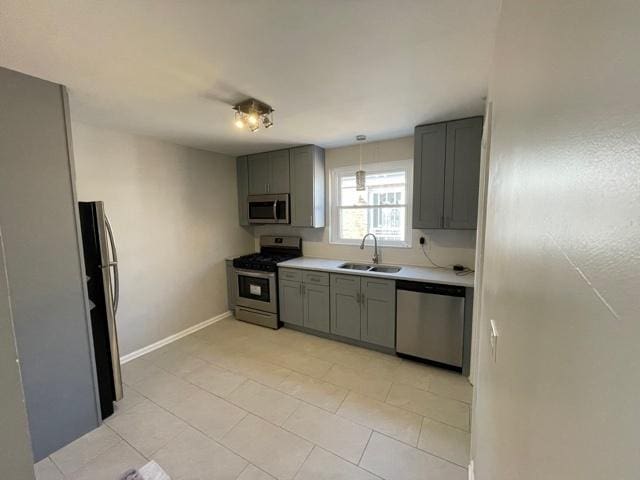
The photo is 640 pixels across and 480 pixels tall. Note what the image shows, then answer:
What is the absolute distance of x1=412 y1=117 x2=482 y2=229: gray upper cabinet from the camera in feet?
8.21

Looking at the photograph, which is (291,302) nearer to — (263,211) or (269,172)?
(263,211)

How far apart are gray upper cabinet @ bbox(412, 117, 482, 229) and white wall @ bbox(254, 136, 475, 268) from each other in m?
0.35

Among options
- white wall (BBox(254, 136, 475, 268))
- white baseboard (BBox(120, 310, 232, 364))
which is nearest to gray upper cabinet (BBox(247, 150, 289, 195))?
white wall (BBox(254, 136, 475, 268))

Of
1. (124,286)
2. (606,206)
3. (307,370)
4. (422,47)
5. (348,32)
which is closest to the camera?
(606,206)

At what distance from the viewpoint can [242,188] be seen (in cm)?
406

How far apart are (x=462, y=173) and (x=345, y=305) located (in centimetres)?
182

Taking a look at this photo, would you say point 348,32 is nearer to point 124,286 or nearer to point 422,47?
point 422,47

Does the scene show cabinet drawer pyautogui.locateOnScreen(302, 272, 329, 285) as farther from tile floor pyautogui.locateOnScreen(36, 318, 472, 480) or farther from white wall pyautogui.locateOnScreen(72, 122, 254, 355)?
white wall pyautogui.locateOnScreen(72, 122, 254, 355)

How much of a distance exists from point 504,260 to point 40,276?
2491mm

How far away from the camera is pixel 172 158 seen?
128 inches

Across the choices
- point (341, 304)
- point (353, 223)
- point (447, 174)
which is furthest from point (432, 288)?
Answer: point (353, 223)

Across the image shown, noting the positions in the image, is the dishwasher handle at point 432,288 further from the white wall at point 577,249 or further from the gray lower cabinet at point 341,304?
the white wall at point 577,249

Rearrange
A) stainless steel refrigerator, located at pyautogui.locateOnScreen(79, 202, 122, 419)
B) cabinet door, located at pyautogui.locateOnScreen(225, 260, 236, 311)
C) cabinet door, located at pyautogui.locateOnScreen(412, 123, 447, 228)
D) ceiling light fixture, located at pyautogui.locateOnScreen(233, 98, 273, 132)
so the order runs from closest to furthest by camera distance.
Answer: stainless steel refrigerator, located at pyautogui.locateOnScreen(79, 202, 122, 419) < ceiling light fixture, located at pyautogui.locateOnScreen(233, 98, 273, 132) < cabinet door, located at pyautogui.locateOnScreen(412, 123, 447, 228) < cabinet door, located at pyautogui.locateOnScreen(225, 260, 236, 311)

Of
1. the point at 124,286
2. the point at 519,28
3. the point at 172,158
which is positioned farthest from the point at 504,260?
the point at 172,158
